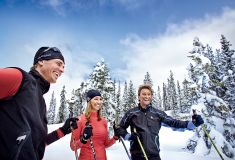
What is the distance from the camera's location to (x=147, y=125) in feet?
21.3

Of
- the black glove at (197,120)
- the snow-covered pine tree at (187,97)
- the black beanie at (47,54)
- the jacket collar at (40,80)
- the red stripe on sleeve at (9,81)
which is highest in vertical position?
the snow-covered pine tree at (187,97)

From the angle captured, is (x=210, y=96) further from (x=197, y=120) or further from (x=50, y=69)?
(x=50, y=69)

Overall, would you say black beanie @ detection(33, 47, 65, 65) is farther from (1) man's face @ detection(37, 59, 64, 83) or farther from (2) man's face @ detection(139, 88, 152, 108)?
(2) man's face @ detection(139, 88, 152, 108)

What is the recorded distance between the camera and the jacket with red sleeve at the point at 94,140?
19.7 ft

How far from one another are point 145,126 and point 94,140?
4.37ft

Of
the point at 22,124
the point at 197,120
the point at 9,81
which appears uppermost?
the point at 9,81

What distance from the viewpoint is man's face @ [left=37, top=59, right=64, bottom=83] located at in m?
2.87

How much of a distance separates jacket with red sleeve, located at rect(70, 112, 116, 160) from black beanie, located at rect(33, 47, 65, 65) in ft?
11.4

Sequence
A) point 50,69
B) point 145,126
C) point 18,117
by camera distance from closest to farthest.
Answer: point 18,117
point 50,69
point 145,126

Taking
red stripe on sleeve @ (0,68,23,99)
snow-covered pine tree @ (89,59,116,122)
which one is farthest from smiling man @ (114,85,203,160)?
snow-covered pine tree @ (89,59,116,122)

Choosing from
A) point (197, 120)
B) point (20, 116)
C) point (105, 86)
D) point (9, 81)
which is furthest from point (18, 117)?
point (105, 86)

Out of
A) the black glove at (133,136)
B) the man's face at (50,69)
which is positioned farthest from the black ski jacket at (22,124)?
the black glove at (133,136)

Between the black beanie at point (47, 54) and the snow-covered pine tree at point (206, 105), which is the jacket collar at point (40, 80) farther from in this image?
the snow-covered pine tree at point (206, 105)

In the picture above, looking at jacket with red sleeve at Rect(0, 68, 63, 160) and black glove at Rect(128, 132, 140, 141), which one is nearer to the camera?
jacket with red sleeve at Rect(0, 68, 63, 160)
